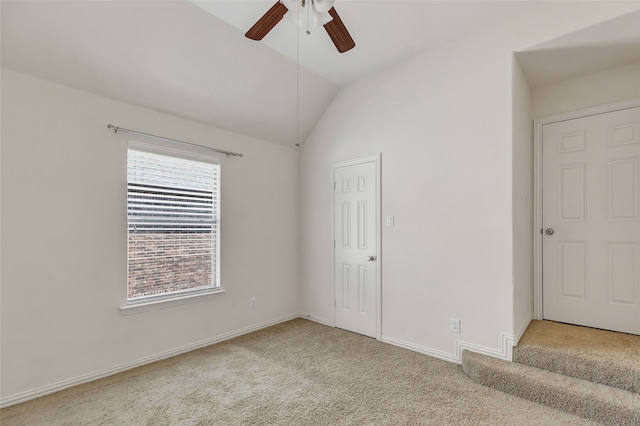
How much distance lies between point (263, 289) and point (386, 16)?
10.5 ft

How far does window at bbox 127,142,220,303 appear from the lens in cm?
291

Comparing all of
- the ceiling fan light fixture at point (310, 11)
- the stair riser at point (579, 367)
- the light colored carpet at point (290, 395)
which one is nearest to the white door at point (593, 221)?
the stair riser at point (579, 367)


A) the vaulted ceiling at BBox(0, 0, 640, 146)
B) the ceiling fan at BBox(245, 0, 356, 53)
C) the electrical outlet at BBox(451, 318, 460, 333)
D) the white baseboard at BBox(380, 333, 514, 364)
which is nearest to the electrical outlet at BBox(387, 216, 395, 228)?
the electrical outlet at BBox(451, 318, 460, 333)

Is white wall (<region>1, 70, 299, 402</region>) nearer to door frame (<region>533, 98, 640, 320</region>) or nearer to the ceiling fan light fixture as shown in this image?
the ceiling fan light fixture

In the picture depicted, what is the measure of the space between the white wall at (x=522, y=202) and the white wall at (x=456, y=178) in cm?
2

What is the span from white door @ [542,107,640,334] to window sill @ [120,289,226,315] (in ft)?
11.4

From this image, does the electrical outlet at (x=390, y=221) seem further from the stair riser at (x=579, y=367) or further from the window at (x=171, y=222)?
the window at (x=171, y=222)

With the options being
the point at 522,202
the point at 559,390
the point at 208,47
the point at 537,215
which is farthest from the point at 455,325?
the point at 208,47

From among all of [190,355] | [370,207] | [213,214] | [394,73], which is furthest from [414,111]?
[190,355]

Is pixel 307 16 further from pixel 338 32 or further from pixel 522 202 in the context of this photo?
pixel 522 202

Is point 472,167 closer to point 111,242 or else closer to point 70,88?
point 111,242

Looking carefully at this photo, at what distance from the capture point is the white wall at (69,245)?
2271 mm

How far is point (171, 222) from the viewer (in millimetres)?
3137

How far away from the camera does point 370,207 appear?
3549 millimetres
